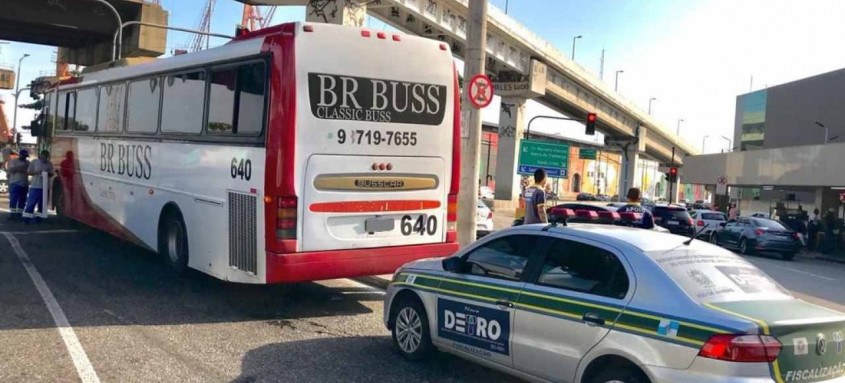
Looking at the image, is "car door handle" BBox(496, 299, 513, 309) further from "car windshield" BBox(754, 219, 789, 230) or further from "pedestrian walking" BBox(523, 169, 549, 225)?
"car windshield" BBox(754, 219, 789, 230)

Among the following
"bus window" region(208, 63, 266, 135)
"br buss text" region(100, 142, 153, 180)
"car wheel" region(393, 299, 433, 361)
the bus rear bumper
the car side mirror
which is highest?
"bus window" region(208, 63, 266, 135)

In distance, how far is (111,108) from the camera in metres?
11.6

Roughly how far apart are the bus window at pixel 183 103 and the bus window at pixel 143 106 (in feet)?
1.00

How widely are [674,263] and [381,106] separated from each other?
4.50 meters

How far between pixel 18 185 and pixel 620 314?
1600cm

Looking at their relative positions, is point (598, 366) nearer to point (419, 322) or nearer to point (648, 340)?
point (648, 340)

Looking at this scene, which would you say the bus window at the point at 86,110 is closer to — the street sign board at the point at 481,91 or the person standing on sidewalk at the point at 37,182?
the person standing on sidewalk at the point at 37,182

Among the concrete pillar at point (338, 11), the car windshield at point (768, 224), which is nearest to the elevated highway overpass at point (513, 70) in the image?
the concrete pillar at point (338, 11)

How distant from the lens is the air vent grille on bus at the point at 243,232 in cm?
778

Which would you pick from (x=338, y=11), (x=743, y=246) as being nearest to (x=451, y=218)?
(x=338, y=11)

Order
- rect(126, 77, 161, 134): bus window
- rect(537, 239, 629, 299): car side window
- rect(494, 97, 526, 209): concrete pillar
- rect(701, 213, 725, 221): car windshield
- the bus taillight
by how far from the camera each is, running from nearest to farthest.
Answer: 1. rect(537, 239, 629, 299): car side window
2. the bus taillight
3. rect(126, 77, 161, 134): bus window
4. rect(701, 213, 725, 221): car windshield
5. rect(494, 97, 526, 209): concrete pillar

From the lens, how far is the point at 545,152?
85.6 feet

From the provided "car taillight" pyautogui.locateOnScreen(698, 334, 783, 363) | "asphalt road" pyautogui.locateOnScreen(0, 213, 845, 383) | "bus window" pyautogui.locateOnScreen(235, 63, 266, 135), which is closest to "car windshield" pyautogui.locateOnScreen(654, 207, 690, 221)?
"asphalt road" pyautogui.locateOnScreen(0, 213, 845, 383)

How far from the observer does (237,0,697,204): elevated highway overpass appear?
27.2 metres
